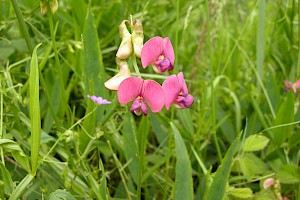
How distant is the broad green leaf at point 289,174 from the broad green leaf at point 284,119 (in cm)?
10

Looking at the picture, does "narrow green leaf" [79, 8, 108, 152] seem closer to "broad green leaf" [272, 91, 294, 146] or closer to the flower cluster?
the flower cluster

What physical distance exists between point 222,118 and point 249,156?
0.70ft

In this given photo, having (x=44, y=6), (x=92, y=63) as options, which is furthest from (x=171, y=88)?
(x=92, y=63)

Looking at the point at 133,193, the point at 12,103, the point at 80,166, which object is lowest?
the point at 133,193

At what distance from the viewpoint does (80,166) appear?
121cm

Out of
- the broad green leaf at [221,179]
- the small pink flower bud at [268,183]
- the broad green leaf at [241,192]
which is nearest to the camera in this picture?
the broad green leaf at [221,179]

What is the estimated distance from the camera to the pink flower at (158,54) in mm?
924

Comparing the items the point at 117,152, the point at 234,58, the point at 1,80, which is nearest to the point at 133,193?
the point at 117,152

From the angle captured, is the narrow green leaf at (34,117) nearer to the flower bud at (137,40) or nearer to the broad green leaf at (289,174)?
the flower bud at (137,40)

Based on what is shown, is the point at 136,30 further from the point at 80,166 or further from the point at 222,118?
the point at 222,118

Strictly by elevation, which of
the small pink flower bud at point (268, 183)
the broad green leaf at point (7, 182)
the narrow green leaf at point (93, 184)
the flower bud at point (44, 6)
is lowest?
the small pink flower bud at point (268, 183)

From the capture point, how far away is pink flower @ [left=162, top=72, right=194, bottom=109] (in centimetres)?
93

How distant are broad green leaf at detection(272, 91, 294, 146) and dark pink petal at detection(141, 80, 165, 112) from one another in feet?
1.73

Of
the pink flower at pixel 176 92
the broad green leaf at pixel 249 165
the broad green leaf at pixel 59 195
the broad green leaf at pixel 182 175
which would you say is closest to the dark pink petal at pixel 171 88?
the pink flower at pixel 176 92
